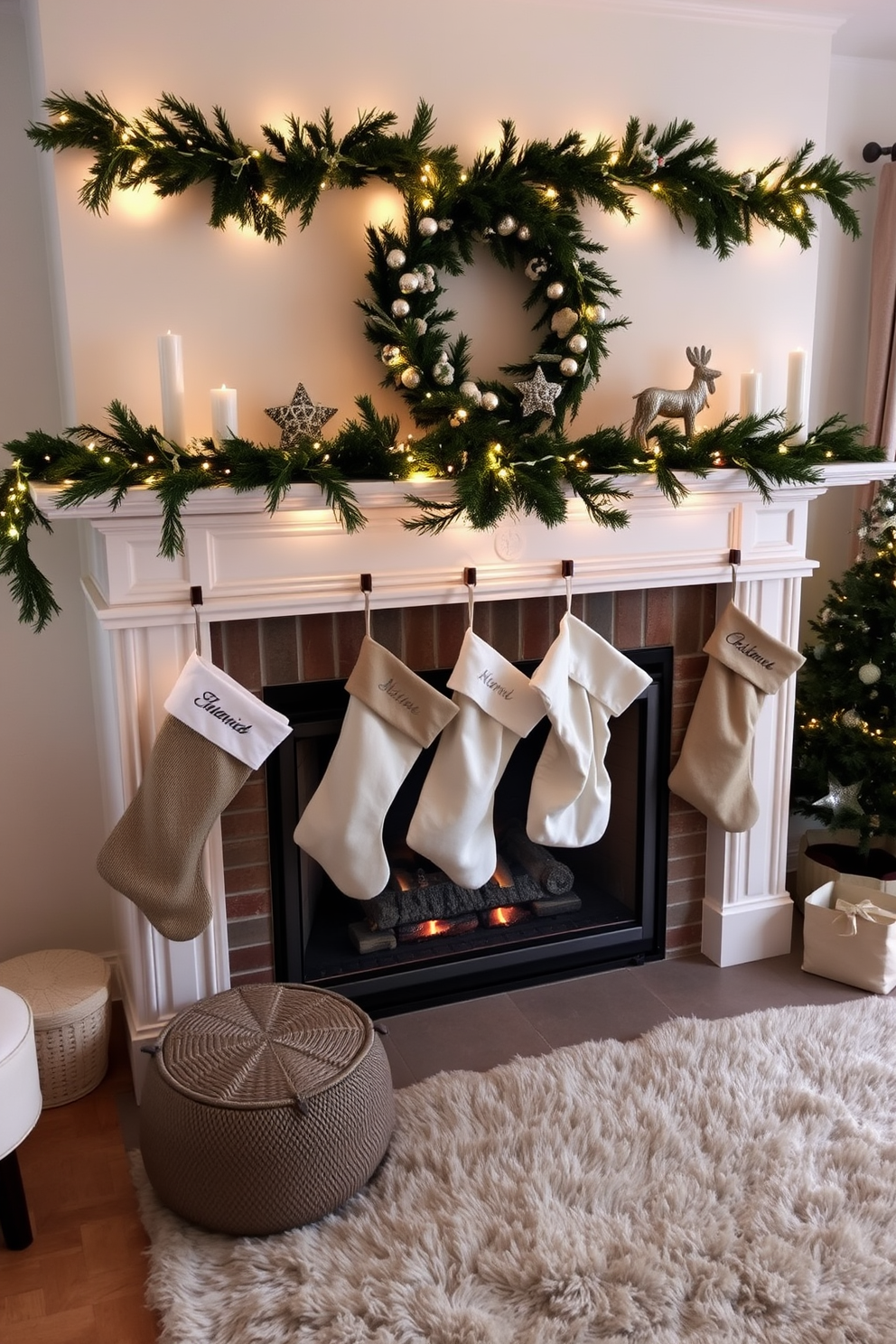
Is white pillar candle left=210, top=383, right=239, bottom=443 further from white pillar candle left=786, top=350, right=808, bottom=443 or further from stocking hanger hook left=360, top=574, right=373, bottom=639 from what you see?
white pillar candle left=786, top=350, right=808, bottom=443

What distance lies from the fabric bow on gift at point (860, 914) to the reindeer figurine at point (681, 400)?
1209mm

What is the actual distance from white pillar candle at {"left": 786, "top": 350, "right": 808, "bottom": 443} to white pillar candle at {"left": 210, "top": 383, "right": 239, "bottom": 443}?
4.14 feet

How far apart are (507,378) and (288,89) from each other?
0.71 meters

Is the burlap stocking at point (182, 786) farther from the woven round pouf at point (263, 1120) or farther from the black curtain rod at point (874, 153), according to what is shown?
the black curtain rod at point (874, 153)

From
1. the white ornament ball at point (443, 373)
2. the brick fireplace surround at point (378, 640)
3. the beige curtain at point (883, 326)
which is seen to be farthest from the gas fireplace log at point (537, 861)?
the beige curtain at point (883, 326)

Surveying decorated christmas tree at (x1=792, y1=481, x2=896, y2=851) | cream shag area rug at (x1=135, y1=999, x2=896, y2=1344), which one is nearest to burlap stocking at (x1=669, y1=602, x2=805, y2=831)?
decorated christmas tree at (x1=792, y1=481, x2=896, y2=851)

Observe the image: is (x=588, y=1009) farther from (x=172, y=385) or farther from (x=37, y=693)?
(x=172, y=385)

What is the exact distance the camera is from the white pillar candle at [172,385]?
78.4 inches

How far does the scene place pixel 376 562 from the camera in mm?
2242

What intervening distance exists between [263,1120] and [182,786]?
63 centimetres

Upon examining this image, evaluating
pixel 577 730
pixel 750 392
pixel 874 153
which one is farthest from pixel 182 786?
pixel 874 153

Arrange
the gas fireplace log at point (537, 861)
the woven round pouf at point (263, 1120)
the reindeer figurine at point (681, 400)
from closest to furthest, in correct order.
A: the woven round pouf at point (263, 1120), the reindeer figurine at point (681, 400), the gas fireplace log at point (537, 861)

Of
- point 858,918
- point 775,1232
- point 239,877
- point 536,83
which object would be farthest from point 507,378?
point 775,1232

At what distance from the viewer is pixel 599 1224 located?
6.07ft
